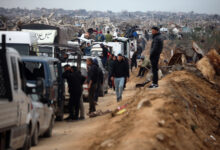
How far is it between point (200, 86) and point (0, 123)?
52.4ft

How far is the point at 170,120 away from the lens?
1182cm

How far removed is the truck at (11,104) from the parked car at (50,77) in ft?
12.9

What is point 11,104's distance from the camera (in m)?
8.84

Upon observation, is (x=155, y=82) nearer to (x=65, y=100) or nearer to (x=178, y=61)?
(x=65, y=100)

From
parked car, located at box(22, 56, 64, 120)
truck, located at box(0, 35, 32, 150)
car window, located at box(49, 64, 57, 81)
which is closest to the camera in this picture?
truck, located at box(0, 35, 32, 150)

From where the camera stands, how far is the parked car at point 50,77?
14445 millimetres

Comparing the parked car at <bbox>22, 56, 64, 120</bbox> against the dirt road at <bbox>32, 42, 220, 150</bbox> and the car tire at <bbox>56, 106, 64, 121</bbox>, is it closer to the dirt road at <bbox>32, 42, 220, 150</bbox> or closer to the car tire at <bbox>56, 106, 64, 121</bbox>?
the car tire at <bbox>56, 106, 64, 121</bbox>

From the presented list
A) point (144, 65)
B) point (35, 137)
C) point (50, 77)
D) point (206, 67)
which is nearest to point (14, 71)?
point (35, 137)

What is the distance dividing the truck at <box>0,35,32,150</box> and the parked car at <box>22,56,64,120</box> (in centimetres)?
393

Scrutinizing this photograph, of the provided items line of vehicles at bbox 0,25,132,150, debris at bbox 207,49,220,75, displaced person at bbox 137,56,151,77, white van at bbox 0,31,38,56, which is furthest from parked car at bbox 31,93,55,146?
displaced person at bbox 137,56,151,77

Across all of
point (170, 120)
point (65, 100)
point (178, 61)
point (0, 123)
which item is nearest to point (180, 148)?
point (170, 120)

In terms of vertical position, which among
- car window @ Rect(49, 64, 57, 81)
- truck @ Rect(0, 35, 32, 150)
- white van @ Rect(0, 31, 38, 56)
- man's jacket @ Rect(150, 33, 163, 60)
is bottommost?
white van @ Rect(0, 31, 38, 56)

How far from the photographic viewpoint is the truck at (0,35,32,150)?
338 inches

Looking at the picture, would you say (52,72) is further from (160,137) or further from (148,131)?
(160,137)
